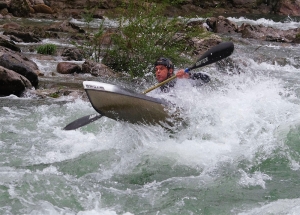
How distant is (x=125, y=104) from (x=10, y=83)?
3438 mm

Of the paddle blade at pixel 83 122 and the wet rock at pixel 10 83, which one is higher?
the paddle blade at pixel 83 122

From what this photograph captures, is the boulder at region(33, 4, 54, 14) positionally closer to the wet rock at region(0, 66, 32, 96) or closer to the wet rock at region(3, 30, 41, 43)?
the wet rock at region(3, 30, 41, 43)

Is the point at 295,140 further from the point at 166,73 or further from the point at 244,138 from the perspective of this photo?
the point at 166,73

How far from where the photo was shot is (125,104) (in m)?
5.18

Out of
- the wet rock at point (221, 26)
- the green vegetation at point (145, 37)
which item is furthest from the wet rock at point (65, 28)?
the green vegetation at point (145, 37)

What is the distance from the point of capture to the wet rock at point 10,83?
25.8 ft

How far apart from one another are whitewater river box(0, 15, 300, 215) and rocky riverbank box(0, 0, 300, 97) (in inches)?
20.7

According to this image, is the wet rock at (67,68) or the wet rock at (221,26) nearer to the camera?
the wet rock at (67,68)

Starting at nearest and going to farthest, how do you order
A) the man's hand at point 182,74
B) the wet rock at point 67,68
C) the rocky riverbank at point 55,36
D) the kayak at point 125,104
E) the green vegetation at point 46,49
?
the kayak at point 125,104 → the man's hand at point 182,74 → the rocky riverbank at point 55,36 → the wet rock at point 67,68 → the green vegetation at point 46,49

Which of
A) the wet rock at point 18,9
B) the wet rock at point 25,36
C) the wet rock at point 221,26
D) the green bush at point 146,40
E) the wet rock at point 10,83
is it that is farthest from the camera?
the wet rock at point 18,9

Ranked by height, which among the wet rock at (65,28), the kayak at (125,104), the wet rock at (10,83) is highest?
the kayak at (125,104)

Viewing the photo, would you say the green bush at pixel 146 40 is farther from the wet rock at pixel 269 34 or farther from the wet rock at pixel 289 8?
the wet rock at pixel 289 8

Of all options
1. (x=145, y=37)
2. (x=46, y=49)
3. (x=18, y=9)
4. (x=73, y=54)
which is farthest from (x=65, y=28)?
(x=145, y=37)

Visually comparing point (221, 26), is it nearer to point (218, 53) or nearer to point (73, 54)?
point (73, 54)
